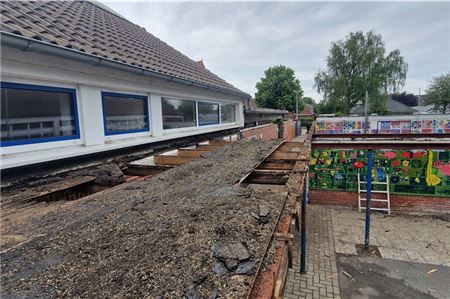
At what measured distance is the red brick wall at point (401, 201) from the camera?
7.80 metres

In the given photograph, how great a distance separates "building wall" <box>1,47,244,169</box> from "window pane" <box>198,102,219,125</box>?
1770 mm

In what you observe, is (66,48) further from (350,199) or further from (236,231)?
(350,199)

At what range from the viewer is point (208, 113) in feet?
26.2

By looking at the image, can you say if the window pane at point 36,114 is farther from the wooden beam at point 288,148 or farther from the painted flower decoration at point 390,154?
the painted flower decoration at point 390,154

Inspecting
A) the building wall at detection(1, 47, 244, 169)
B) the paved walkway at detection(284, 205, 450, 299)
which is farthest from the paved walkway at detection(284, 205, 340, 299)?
the building wall at detection(1, 47, 244, 169)

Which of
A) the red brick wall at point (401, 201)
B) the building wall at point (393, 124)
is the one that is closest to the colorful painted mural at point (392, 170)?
the red brick wall at point (401, 201)

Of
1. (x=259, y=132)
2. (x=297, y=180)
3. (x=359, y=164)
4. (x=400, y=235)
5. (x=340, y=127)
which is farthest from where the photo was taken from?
(x=340, y=127)

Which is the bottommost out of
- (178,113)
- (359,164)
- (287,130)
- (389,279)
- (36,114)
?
(389,279)

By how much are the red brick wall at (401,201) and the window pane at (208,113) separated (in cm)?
439

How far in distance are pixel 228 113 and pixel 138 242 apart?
28.1ft

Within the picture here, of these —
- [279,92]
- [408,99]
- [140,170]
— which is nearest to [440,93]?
[279,92]

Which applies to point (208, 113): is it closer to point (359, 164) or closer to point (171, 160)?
point (171, 160)

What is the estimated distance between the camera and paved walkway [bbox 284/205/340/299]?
453 cm

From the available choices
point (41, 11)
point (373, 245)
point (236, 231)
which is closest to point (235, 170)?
point (236, 231)
